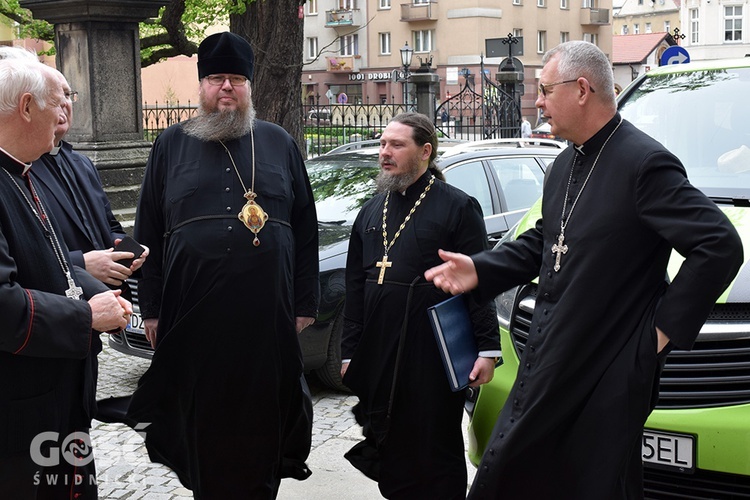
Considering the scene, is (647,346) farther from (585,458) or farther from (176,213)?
(176,213)

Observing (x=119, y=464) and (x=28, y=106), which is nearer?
(x=28, y=106)

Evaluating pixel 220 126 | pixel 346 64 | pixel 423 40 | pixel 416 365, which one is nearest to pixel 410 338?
pixel 416 365

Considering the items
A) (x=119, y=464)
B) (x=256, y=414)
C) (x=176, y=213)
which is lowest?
(x=119, y=464)

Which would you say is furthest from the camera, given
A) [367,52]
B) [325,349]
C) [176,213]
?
[367,52]

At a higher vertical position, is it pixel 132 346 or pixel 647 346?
pixel 647 346

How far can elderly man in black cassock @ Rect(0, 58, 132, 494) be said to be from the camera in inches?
123

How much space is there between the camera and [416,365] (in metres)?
4.54

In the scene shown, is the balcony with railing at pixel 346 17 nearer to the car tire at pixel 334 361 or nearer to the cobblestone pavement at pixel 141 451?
the cobblestone pavement at pixel 141 451

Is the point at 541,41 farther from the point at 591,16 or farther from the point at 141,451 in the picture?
the point at 141,451

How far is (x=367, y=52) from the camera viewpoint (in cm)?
6950

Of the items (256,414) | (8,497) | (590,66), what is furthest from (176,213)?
(590,66)

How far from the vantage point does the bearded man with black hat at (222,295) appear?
445cm

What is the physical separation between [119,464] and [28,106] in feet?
9.83

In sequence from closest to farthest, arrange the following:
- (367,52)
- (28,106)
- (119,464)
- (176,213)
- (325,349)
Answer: (28,106) < (176,213) < (119,464) < (325,349) < (367,52)
